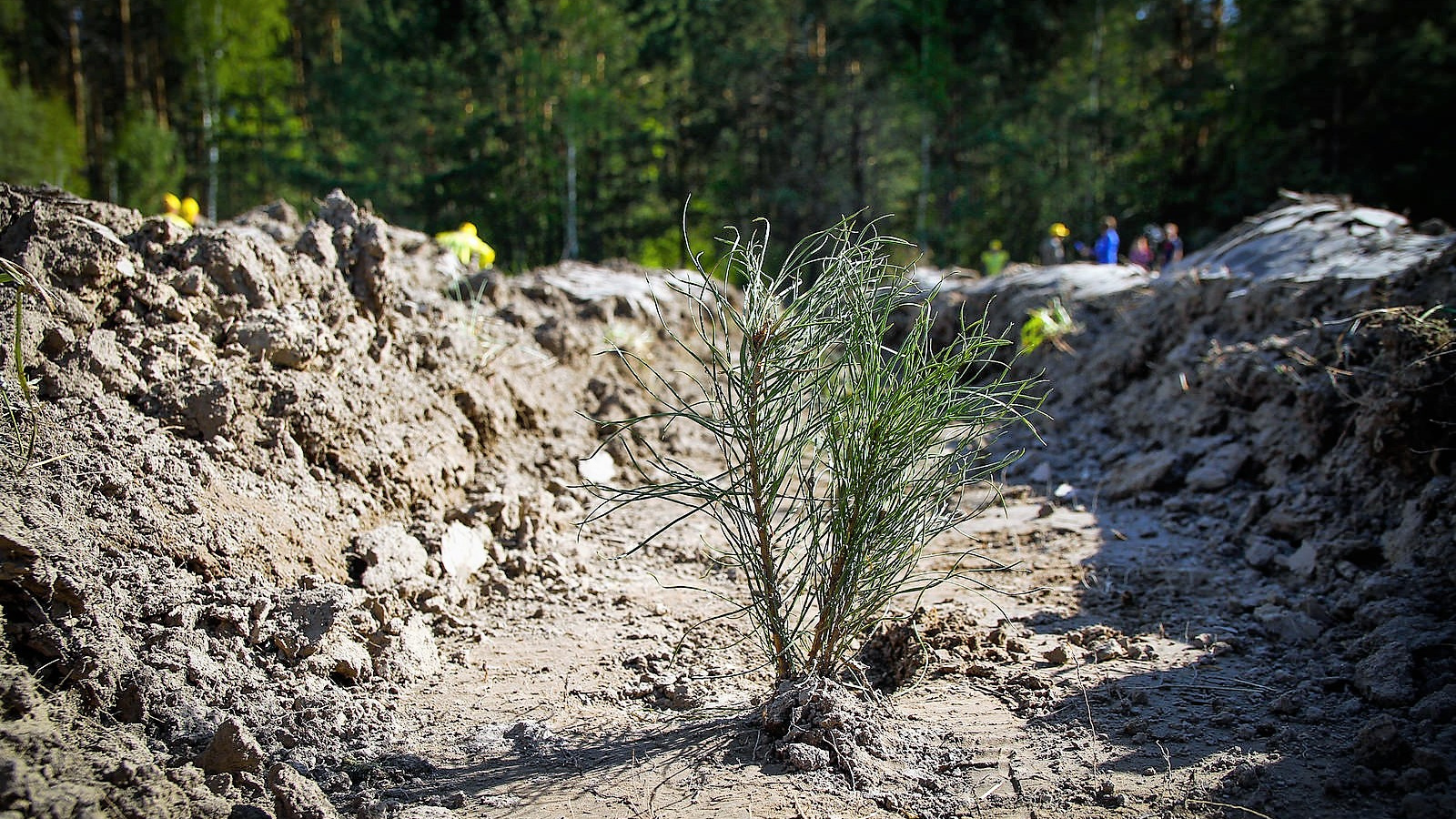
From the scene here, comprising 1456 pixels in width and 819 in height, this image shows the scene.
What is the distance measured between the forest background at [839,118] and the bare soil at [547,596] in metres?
14.0

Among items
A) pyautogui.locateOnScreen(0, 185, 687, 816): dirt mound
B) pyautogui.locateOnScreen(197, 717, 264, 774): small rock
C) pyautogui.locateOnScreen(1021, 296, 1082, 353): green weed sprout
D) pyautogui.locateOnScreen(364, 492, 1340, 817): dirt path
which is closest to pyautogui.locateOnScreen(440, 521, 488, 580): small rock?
pyautogui.locateOnScreen(0, 185, 687, 816): dirt mound

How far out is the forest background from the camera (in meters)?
18.2

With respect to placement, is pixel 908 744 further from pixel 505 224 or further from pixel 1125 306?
pixel 505 224

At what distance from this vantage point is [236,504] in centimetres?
311

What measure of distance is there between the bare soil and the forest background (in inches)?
549

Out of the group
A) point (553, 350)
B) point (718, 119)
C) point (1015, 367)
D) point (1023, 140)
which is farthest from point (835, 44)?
point (553, 350)

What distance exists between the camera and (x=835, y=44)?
19422 mm

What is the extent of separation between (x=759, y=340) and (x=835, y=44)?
1868 cm

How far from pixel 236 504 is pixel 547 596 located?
3.95 feet

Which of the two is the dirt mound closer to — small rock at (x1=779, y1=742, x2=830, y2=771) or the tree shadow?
the tree shadow

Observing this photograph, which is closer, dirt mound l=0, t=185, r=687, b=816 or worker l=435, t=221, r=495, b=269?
dirt mound l=0, t=185, r=687, b=816

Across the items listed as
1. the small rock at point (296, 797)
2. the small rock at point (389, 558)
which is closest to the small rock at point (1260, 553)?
the small rock at point (389, 558)

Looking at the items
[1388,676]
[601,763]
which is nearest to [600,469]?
[601,763]

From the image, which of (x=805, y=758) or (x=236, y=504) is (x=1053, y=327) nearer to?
(x=805, y=758)
